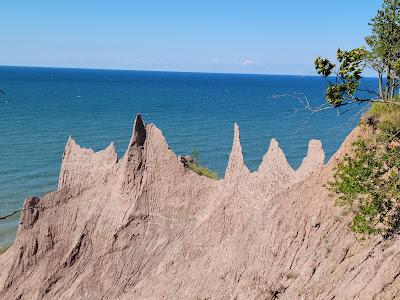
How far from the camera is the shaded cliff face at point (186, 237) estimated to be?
1852 cm

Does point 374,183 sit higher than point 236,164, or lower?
higher

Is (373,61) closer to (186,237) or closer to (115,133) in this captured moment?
(186,237)

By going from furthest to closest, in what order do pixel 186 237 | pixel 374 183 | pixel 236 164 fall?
pixel 186 237 → pixel 236 164 → pixel 374 183

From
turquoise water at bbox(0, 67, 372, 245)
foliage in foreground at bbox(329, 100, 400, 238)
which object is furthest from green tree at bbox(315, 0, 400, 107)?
turquoise water at bbox(0, 67, 372, 245)

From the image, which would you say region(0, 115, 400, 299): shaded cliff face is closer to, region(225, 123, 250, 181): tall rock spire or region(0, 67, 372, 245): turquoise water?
region(225, 123, 250, 181): tall rock spire

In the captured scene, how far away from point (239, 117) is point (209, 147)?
29.1 m

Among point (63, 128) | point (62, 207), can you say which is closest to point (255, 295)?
point (62, 207)

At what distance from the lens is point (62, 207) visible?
26.1 m

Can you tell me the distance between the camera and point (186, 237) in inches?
887

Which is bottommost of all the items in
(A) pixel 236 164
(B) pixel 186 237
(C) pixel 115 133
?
(C) pixel 115 133

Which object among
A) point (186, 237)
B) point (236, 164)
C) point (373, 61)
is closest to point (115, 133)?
point (186, 237)

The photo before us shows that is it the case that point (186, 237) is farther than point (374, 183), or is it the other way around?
point (186, 237)

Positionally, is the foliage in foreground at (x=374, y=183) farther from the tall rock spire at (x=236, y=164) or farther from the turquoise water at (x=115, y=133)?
the turquoise water at (x=115, y=133)

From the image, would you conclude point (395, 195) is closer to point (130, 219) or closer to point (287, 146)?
point (130, 219)
